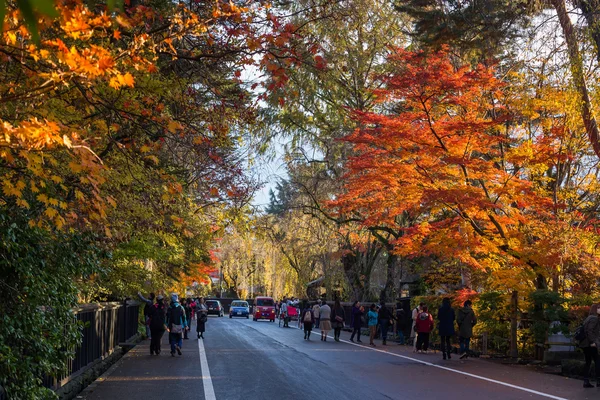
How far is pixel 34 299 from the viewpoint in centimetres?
859

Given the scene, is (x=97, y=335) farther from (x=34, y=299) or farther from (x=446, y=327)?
(x=446, y=327)

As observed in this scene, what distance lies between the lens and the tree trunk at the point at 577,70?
17.1m

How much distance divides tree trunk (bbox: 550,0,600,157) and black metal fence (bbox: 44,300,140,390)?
42.1 ft

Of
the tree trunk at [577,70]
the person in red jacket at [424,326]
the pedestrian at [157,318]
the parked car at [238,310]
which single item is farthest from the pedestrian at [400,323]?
the parked car at [238,310]

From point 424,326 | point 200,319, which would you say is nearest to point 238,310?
point 200,319

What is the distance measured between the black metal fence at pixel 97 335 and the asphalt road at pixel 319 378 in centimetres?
51

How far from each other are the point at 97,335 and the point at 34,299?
7506mm

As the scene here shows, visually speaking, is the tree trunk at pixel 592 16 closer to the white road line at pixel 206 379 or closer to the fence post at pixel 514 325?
the fence post at pixel 514 325

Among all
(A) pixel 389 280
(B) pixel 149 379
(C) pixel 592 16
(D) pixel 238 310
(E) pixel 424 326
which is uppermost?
(C) pixel 592 16

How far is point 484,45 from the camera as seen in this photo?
61.5ft

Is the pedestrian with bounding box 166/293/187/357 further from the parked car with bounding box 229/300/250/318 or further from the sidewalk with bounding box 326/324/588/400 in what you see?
the parked car with bounding box 229/300/250/318

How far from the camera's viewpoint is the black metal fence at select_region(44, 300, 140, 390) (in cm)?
1239

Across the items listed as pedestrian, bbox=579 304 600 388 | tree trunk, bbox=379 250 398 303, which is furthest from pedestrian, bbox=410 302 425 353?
pedestrian, bbox=579 304 600 388

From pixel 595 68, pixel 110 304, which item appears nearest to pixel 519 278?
pixel 595 68
